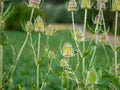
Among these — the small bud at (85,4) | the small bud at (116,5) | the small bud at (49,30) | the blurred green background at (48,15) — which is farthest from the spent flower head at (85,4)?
the blurred green background at (48,15)

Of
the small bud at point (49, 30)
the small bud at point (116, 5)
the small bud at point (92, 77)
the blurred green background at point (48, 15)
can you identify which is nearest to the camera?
the small bud at point (92, 77)

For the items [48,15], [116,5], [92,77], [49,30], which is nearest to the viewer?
[92,77]

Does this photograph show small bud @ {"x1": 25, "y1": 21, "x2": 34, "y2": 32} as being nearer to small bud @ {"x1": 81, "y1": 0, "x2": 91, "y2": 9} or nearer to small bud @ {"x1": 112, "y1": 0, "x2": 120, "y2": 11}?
small bud @ {"x1": 81, "y1": 0, "x2": 91, "y2": 9}

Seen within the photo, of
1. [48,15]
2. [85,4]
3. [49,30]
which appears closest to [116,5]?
[85,4]

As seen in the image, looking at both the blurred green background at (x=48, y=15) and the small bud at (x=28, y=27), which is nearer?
the small bud at (x=28, y=27)

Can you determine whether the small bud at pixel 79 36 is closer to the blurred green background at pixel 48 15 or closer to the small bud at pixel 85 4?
the small bud at pixel 85 4

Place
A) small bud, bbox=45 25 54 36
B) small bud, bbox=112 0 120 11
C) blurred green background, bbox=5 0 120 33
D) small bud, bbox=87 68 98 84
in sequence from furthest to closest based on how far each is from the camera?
blurred green background, bbox=5 0 120 33 → small bud, bbox=45 25 54 36 → small bud, bbox=112 0 120 11 → small bud, bbox=87 68 98 84

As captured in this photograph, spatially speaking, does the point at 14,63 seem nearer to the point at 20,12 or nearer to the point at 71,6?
the point at 71,6

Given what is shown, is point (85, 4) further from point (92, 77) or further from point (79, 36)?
point (92, 77)

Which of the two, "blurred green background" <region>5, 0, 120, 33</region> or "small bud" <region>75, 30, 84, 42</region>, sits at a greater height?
"small bud" <region>75, 30, 84, 42</region>

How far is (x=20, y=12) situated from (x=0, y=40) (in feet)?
58.4

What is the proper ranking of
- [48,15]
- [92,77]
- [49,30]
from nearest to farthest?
1. [92,77]
2. [49,30]
3. [48,15]

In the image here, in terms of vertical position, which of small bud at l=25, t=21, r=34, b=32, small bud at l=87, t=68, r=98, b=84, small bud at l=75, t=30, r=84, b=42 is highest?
small bud at l=25, t=21, r=34, b=32

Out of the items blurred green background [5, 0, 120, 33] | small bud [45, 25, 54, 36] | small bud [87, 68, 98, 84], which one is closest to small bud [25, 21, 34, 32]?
small bud [45, 25, 54, 36]
